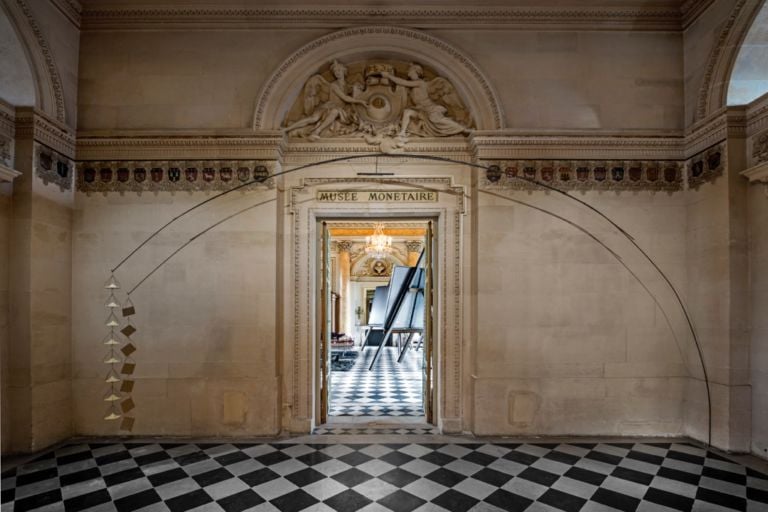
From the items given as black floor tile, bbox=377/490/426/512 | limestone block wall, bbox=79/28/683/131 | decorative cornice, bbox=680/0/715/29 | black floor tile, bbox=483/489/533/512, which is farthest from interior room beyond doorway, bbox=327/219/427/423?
decorative cornice, bbox=680/0/715/29

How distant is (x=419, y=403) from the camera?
677 cm

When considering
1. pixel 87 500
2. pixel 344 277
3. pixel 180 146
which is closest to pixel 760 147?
pixel 180 146

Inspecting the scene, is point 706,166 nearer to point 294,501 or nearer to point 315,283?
point 315,283

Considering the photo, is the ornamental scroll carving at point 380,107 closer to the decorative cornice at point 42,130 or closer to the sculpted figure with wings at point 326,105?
the sculpted figure with wings at point 326,105

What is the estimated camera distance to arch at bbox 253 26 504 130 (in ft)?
17.6

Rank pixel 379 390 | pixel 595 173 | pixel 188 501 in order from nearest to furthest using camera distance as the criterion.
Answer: pixel 188 501 < pixel 595 173 < pixel 379 390

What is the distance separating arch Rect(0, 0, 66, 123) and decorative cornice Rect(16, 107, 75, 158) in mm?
181

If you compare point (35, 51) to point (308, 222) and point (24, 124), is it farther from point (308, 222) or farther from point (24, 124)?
point (308, 222)

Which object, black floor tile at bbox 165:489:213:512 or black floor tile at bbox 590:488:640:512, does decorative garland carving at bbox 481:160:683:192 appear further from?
black floor tile at bbox 165:489:213:512

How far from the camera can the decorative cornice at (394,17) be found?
5.33 m

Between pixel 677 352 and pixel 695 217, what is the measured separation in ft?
5.41

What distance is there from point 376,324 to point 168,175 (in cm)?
879

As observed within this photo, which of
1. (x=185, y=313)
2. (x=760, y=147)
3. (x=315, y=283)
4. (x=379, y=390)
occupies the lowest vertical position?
(x=379, y=390)

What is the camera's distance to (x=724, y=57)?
4906mm
